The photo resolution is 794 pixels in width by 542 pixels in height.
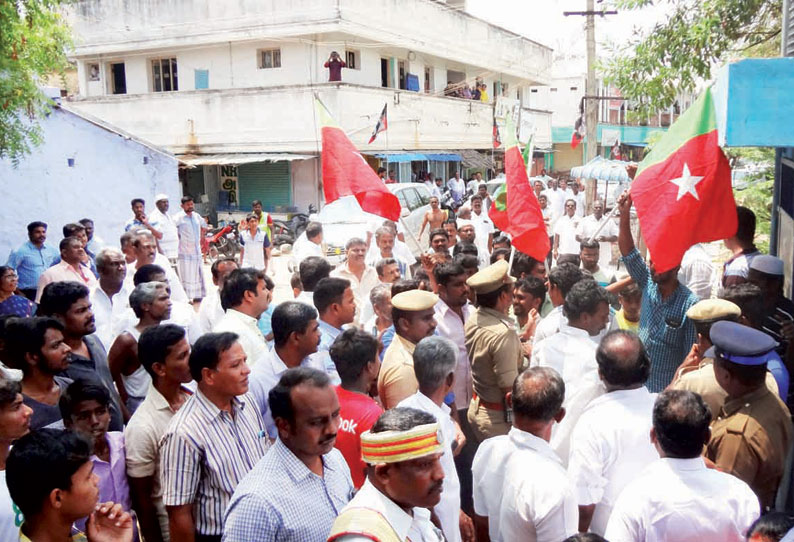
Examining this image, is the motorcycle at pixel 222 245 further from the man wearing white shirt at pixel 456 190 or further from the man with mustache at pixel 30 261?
the man with mustache at pixel 30 261

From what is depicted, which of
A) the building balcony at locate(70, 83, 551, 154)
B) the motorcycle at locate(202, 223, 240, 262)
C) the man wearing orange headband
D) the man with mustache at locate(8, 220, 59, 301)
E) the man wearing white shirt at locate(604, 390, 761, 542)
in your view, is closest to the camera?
the man wearing orange headband

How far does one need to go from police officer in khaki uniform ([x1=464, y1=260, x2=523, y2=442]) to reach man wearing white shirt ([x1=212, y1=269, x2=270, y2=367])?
137cm

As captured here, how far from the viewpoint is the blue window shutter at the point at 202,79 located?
2497cm

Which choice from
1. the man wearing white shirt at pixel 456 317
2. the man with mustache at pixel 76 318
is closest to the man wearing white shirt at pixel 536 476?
the man wearing white shirt at pixel 456 317

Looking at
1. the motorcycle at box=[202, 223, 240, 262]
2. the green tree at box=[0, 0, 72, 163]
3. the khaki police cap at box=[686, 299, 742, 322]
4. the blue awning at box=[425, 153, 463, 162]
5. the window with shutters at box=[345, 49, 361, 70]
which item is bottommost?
the motorcycle at box=[202, 223, 240, 262]

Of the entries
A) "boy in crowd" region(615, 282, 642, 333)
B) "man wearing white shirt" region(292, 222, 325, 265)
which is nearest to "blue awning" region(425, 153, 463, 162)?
"man wearing white shirt" region(292, 222, 325, 265)

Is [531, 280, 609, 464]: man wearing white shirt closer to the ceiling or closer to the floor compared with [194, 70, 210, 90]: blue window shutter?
closer to the floor

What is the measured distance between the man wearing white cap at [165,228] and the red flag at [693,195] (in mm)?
8412

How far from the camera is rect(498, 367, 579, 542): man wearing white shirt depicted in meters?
2.77

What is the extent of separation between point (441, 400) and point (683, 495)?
4.08 feet

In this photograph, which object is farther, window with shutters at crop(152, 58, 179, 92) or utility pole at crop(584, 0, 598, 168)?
window with shutters at crop(152, 58, 179, 92)

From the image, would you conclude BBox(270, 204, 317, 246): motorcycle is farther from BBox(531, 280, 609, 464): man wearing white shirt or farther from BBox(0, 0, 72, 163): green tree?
BBox(531, 280, 609, 464): man wearing white shirt

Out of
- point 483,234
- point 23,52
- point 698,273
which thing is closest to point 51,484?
point 698,273

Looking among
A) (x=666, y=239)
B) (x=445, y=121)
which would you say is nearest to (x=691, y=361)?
(x=666, y=239)
